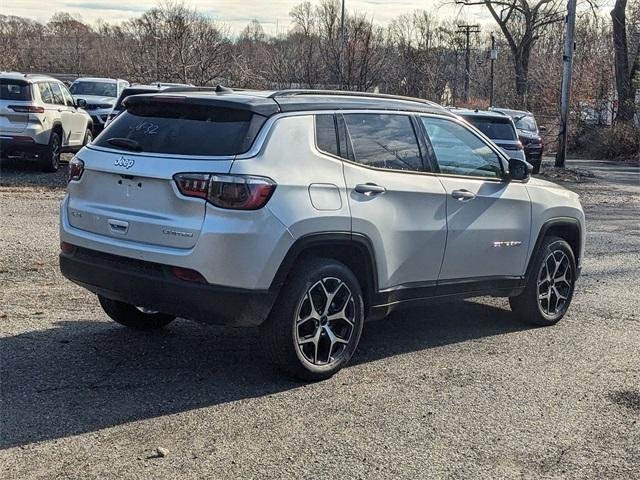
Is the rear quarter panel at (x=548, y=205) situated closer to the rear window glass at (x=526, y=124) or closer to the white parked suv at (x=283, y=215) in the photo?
the white parked suv at (x=283, y=215)

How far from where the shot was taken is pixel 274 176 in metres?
4.73

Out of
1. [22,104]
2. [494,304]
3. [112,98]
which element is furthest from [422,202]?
[112,98]

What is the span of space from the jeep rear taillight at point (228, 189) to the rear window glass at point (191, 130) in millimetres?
205

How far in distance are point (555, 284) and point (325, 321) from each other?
2678mm

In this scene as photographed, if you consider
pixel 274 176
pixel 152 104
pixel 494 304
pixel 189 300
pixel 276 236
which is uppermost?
pixel 152 104

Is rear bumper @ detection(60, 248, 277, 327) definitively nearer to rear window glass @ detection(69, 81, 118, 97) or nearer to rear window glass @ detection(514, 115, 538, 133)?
rear window glass @ detection(514, 115, 538, 133)

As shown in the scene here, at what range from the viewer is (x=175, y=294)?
4.66m

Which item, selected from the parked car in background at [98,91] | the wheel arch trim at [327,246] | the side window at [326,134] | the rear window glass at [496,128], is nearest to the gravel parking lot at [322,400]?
the wheel arch trim at [327,246]

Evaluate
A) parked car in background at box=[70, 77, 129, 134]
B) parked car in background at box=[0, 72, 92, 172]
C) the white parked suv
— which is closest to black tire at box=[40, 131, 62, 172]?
parked car in background at box=[0, 72, 92, 172]

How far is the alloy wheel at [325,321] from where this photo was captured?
5000 mm

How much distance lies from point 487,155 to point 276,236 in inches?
93.5

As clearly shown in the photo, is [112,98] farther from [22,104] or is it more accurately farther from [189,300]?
[189,300]

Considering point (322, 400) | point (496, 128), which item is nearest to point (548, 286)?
point (322, 400)

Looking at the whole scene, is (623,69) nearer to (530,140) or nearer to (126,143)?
(530,140)
